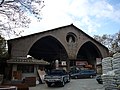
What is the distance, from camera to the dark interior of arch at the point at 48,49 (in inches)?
1576

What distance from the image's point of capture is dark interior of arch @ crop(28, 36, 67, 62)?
40.0 m

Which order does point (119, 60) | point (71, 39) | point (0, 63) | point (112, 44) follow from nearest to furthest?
point (119, 60) < point (0, 63) < point (71, 39) < point (112, 44)

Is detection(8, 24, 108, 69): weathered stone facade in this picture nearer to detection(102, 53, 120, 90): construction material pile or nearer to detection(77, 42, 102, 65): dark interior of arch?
detection(77, 42, 102, 65): dark interior of arch

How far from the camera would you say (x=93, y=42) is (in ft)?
141

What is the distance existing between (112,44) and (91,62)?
1270cm

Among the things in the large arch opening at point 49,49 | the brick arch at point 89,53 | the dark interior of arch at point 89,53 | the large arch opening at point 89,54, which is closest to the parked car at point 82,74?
the large arch opening at point 49,49

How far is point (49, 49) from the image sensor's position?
44500mm

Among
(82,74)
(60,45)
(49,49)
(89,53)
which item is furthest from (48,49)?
(82,74)

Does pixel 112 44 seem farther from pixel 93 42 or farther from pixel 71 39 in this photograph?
pixel 71 39

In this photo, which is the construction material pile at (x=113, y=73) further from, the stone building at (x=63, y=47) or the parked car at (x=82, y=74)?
the parked car at (x=82, y=74)

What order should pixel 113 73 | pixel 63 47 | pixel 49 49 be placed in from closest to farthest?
pixel 113 73 < pixel 63 47 < pixel 49 49

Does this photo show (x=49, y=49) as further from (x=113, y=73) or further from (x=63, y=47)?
(x=113, y=73)

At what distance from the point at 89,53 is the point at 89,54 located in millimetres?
245

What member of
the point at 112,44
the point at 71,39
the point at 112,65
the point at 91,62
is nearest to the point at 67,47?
the point at 71,39
